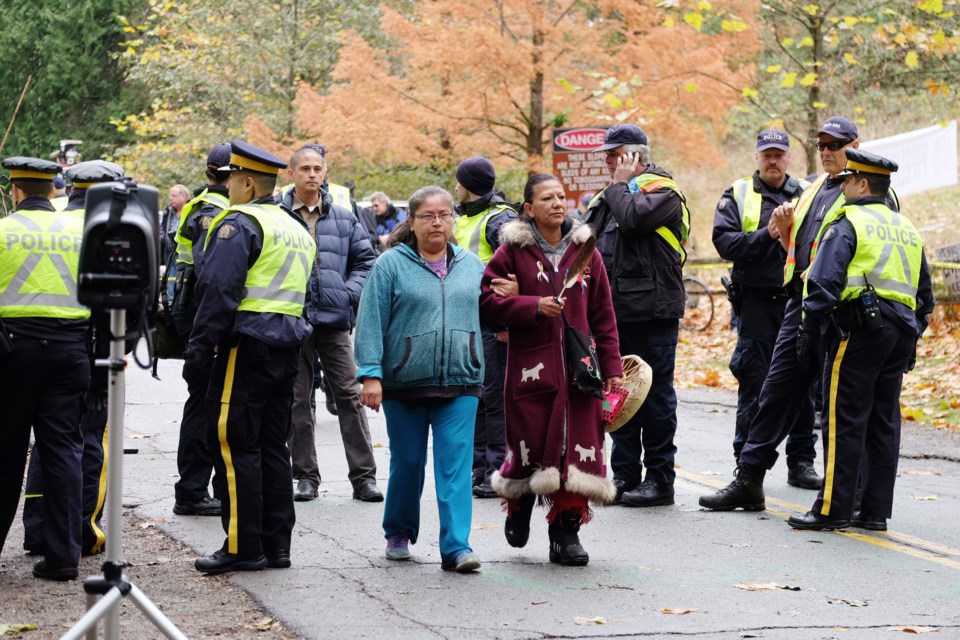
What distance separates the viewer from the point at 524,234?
7.04 m

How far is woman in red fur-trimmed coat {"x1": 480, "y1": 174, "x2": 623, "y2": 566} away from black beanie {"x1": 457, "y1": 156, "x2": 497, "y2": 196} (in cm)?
203

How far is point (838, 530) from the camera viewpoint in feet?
26.1

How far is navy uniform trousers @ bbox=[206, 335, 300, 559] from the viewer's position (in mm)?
6730

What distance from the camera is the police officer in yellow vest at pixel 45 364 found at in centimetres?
658

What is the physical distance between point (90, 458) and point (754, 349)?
4.59 metres

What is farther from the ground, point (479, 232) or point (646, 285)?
point (479, 232)

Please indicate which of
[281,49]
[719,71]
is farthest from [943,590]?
[281,49]

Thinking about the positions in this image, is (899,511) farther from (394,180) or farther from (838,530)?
(394,180)

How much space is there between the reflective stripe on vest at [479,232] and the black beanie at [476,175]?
5.7 inches

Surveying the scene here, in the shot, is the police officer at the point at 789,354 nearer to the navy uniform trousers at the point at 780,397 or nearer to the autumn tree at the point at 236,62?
the navy uniform trousers at the point at 780,397

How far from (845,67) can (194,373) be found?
17.1 metres

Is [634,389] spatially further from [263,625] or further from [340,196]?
[340,196]

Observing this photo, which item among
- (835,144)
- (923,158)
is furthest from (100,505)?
(923,158)

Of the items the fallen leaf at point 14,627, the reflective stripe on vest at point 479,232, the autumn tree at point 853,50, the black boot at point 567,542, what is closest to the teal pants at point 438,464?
the black boot at point 567,542
